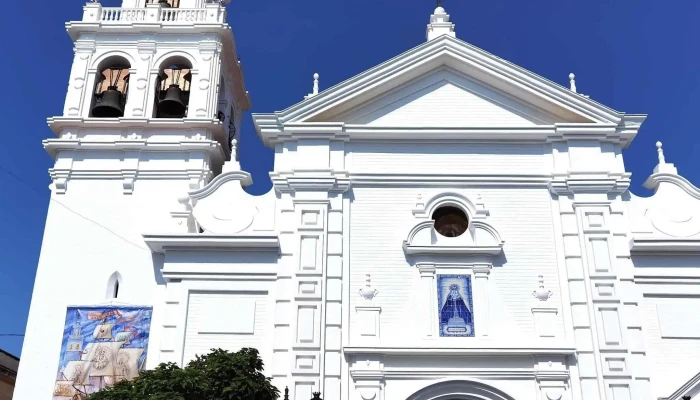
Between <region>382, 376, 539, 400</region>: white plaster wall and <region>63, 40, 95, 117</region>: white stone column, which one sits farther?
<region>63, 40, 95, 117</region>: white stone column

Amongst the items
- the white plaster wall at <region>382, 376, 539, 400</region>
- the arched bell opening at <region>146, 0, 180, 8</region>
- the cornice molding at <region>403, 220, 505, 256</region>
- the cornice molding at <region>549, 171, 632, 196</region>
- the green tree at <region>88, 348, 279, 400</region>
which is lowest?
the green tree at <region>88, 348, 279, 400</region>

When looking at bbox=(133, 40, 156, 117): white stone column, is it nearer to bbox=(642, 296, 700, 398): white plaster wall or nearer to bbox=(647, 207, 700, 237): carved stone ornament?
bbox=(647, 207, 700, 237): carved stone ornament

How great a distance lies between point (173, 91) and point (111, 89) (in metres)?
1.77

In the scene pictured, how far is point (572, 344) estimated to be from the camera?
17.3 m

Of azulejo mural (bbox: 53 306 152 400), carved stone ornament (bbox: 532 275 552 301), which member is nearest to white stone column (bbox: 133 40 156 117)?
azulejo mural (bbox: 53 306 152 400)

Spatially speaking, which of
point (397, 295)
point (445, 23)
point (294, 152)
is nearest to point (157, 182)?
point (294, 152)

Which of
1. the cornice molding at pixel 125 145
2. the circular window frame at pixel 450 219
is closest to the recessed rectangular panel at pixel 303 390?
the circular window frame at pixel 450 219

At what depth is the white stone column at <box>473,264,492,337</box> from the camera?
17.6 metres

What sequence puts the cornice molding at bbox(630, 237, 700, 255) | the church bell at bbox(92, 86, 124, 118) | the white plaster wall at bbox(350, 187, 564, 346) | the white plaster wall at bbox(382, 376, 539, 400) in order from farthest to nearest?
the church bell at bbox(92, 86, 124, 118) → the cornice molding at bbox(630, 237, 700, 255) → the white plaster wall at bbox(350, 187, 564, 346) → the white plaster wall at bbox(382, 376, 539, 400)

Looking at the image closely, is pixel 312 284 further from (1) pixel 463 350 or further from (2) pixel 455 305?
(1) pixel 463 350

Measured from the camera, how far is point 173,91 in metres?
22.5

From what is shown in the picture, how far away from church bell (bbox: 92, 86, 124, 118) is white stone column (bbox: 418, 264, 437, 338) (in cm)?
996

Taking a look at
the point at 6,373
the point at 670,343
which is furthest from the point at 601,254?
the point at 6,373

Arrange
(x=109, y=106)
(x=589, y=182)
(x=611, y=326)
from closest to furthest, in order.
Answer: (x=611, y=326), (x=589, y=182), (x=109, y=106)
